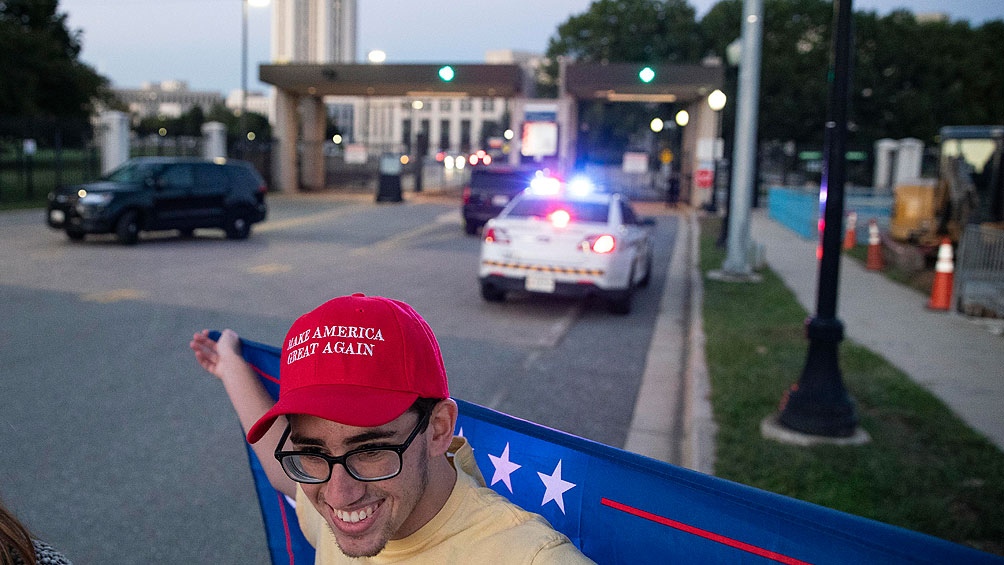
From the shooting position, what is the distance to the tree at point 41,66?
39.2 meters

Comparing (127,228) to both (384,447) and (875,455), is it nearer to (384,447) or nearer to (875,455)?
(875,455)

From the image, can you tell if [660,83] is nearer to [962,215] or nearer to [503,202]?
[503,202]

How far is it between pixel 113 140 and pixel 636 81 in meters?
20.9

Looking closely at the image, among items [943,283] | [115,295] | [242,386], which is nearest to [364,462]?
[242,386]

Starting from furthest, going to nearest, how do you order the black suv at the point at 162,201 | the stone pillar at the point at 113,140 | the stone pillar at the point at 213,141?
the stone pillar at the point at 213,141 → the stone pillar at the point at 113,140 → the black suv at the point at 162,201

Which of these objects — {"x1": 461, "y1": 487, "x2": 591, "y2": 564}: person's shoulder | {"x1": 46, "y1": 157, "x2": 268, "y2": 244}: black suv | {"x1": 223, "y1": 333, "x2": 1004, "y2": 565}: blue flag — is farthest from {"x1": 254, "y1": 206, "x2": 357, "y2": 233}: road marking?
{"x1": 461, "y1": 487, "x2": 591, "y2": 564}: person's shoulder

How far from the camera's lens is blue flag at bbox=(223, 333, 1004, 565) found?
1571 mm

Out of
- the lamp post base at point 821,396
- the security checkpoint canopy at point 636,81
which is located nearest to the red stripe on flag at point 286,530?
the lamp post base at point 821,396

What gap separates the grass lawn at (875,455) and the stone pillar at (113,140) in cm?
2786

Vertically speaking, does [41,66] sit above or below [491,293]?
above

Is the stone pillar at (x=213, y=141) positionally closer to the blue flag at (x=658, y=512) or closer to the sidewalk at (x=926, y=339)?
the sidewalk at (x=926, y=339)

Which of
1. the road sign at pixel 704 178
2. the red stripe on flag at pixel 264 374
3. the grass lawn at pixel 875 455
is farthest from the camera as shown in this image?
the road sign at pixel 704 178

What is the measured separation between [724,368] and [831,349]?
6.21 feet

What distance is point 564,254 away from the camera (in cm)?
1139
